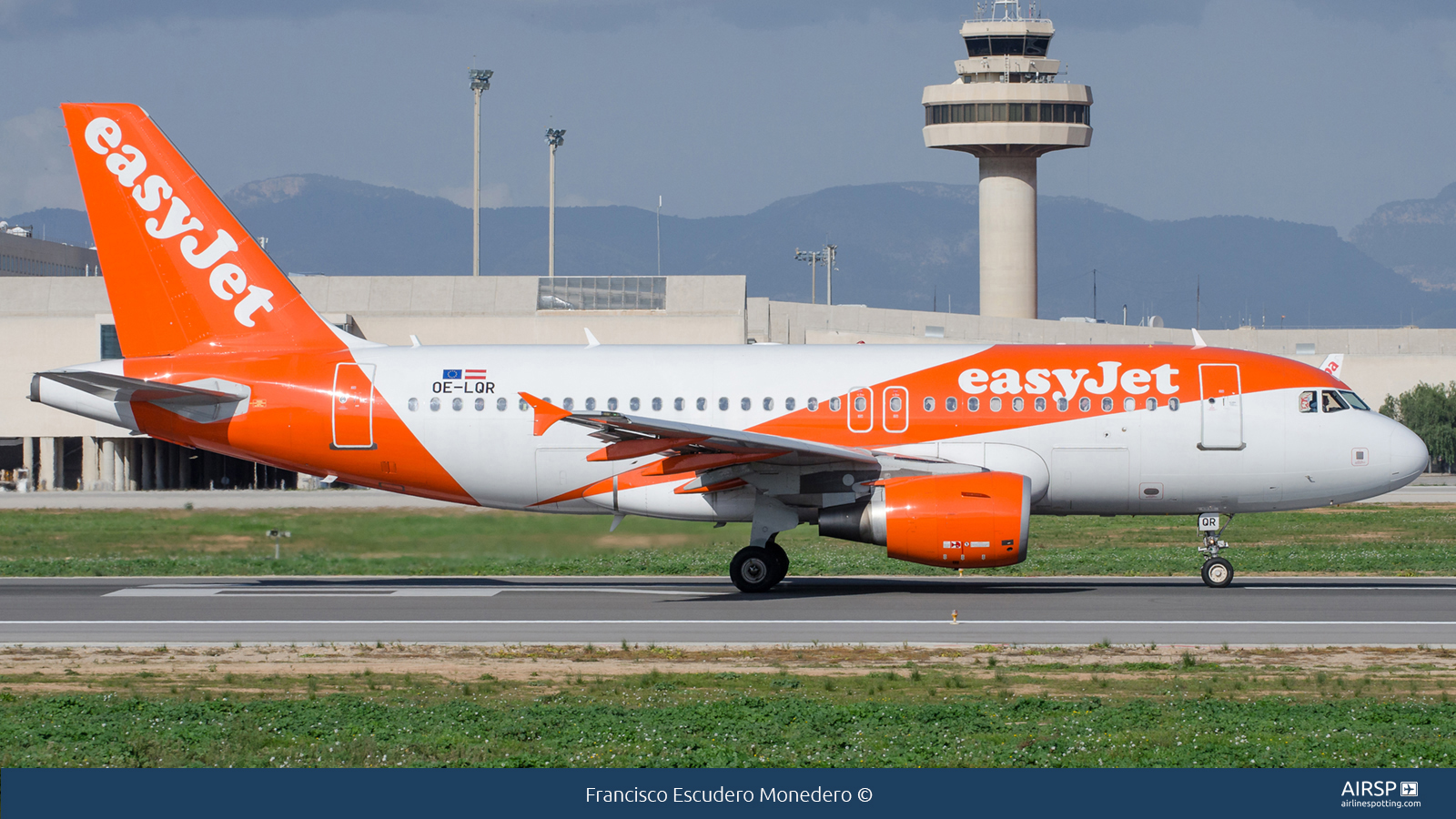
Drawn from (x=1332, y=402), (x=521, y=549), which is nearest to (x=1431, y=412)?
(x=1332, y=402)

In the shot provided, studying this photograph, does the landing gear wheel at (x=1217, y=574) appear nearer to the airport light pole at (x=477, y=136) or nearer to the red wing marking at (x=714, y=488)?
the red wing marking at (x=714, y=488)

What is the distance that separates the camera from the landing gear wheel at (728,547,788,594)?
25.8 m

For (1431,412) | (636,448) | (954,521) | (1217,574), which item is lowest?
(1217,574)

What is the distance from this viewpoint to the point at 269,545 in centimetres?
3000

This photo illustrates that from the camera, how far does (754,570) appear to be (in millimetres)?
25766

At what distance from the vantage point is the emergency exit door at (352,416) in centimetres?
2670

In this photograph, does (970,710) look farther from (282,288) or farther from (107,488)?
(107,488)

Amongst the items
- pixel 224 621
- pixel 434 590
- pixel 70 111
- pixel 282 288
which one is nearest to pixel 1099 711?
pixel 224 621

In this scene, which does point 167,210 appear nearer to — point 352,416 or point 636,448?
point 352,416

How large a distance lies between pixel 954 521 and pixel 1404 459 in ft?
27.4

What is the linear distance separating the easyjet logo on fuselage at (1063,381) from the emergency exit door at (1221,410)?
1.89ft

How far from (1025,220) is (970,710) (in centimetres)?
10862

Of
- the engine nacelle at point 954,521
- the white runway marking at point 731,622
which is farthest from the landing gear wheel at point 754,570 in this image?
the white runway marking at point 731,622

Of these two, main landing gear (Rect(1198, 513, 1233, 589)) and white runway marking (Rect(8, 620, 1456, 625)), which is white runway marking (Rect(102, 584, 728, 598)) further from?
main landing gear (Rect(1198, 513, 1233, 589))
